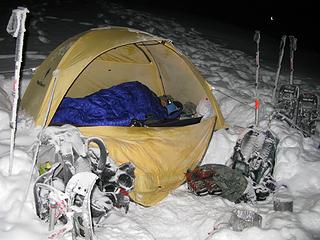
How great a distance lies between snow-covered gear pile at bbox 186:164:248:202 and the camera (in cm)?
405

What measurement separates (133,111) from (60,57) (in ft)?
3.74

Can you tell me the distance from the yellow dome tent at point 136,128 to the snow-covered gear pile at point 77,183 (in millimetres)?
241

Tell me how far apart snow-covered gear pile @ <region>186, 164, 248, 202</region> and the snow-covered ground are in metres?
0.08

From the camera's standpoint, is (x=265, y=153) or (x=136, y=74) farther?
(x=136, y=74)

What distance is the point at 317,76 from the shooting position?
28.7 ft

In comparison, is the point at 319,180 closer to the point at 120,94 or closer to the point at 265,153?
the point at 265,153

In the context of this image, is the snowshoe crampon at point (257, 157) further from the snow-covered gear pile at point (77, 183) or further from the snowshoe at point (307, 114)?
the snow-covered gear pile at point (77, 183)

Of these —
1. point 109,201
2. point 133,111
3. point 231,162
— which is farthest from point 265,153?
point 109,201


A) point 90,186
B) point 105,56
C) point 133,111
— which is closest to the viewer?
point 90,186

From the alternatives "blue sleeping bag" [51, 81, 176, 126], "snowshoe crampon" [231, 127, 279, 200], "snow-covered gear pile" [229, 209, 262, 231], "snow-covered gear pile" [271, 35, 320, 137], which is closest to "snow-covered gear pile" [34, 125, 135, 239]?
"blue sleeping bag" [51, 81, 176, 126]

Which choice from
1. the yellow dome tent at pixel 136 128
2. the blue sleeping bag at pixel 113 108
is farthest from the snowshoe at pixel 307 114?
the blue sleeping bag at pixel 113 108

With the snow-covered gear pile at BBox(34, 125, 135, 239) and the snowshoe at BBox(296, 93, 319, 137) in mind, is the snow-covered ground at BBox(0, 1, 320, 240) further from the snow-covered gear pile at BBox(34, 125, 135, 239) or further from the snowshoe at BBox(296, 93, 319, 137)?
the snowshoe at BBox(296, 93, 319, 137)

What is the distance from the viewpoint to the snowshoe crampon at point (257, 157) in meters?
4.29

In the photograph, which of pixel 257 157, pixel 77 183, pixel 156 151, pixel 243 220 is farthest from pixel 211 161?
pixel 77 183
